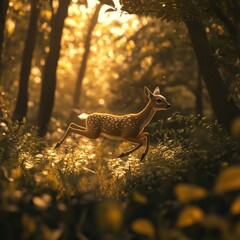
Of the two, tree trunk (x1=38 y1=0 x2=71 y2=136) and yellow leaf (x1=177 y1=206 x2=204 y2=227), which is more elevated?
tree trunk (x1=38 y1=0 x2=71 y2=136)

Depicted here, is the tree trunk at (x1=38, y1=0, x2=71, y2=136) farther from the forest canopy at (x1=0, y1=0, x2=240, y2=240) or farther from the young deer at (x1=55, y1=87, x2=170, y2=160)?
the young deer at (x1=55, y1=87, x2=170, y2=160)

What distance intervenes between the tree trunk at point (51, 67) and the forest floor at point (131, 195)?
533 centimetres

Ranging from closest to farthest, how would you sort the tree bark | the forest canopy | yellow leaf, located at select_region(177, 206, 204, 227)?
yellow leaf, located at select_region(177, 206, 204, 227)
the forest canopy
the tree bark

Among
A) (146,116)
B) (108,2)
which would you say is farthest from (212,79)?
(108,2)

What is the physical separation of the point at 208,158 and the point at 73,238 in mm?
3285

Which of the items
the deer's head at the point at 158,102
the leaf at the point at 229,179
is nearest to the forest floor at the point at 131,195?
the leaf at the point at 229,179

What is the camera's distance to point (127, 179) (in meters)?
11.6

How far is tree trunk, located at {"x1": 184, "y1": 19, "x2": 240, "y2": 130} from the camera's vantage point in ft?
43.4

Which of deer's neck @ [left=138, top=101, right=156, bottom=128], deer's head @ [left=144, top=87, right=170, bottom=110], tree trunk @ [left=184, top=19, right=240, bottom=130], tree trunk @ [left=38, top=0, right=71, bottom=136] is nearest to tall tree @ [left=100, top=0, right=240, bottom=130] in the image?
tree trunk @ [left=184, top=19, right=240, bottom=130]

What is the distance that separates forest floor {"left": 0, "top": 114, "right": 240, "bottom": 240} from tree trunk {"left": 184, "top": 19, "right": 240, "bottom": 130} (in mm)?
417

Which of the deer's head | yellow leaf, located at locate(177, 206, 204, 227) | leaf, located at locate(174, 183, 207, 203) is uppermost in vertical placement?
the deer's head

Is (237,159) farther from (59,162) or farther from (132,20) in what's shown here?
(132,20)

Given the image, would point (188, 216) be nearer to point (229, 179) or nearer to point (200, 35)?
point (229, 179)

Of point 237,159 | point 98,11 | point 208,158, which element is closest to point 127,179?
point 208,158
